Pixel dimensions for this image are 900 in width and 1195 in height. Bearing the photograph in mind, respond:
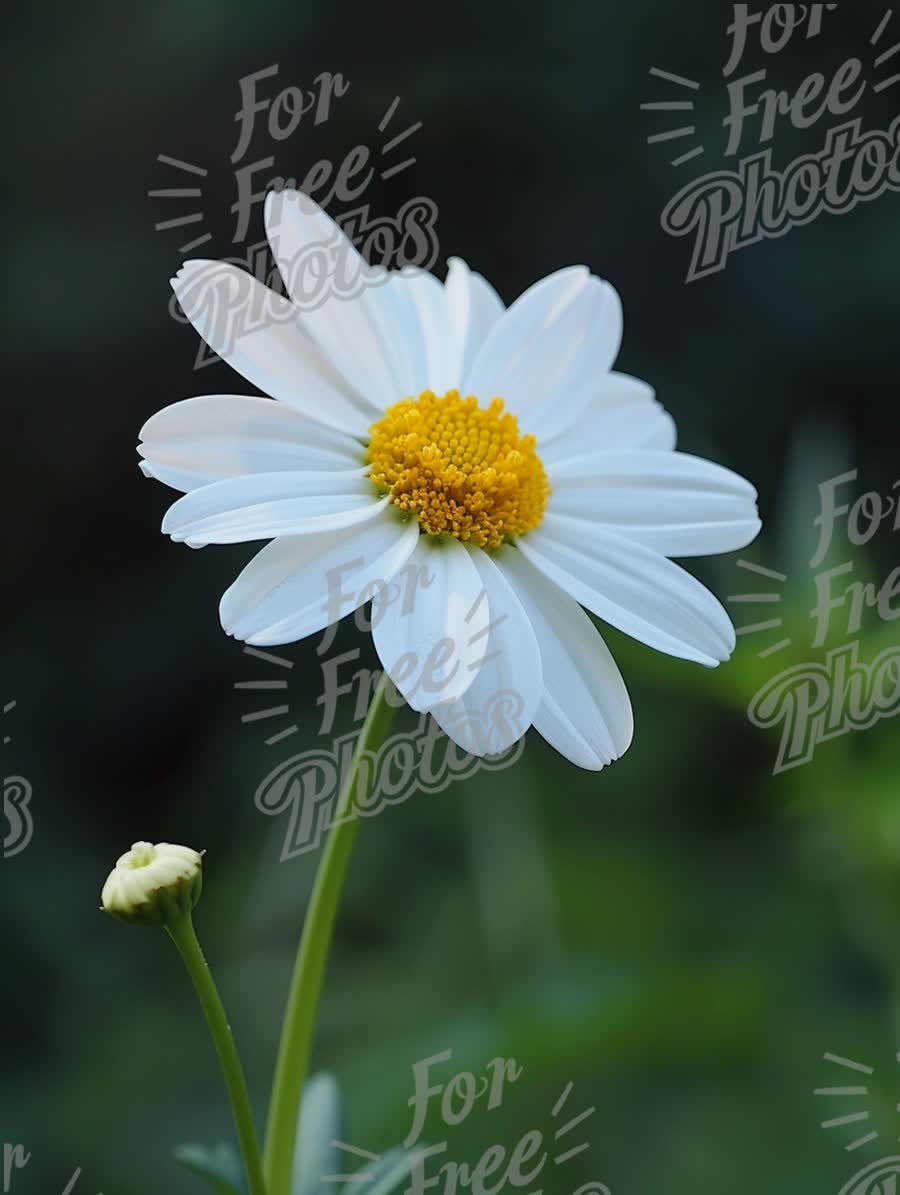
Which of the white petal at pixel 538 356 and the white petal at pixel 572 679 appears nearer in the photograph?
the white petal at pixel 572 679

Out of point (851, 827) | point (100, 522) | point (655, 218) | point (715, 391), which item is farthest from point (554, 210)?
point (851, 827)

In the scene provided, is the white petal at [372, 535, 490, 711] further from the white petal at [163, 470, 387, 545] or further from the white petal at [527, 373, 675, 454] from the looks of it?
the white petal at [527, 373, 675, 454]

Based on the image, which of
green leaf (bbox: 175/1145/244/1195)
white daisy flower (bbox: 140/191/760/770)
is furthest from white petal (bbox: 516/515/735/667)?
green leaf (bbox: 175/1145/244/1195)

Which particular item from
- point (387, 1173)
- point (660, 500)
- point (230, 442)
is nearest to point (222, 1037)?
point (387, 1173)

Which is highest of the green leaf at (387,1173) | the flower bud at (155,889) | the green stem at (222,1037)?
the flower bud at (155,889)

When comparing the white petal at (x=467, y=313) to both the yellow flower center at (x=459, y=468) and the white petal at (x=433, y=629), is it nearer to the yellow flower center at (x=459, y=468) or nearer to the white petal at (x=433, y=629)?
the yellow flower center at (x=459, y=468)

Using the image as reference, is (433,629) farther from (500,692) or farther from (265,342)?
(265,342)

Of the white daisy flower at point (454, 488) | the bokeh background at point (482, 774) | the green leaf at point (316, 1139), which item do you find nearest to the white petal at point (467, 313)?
the white daisy flower at point (454, 488)
